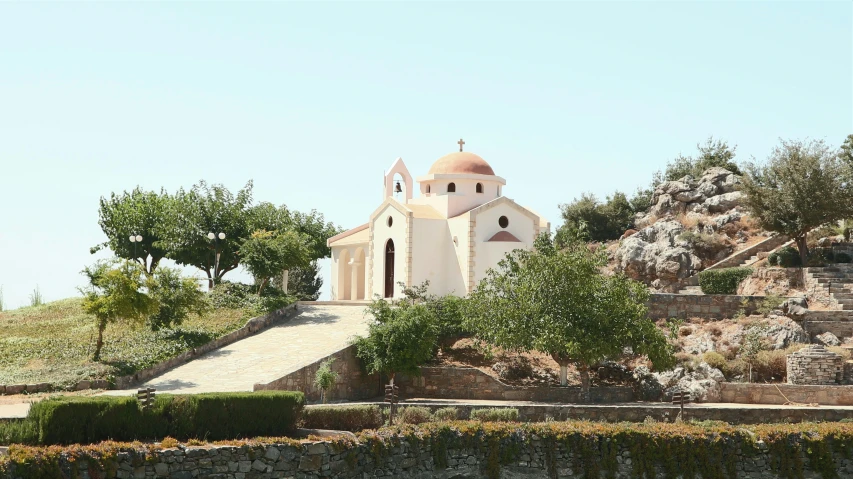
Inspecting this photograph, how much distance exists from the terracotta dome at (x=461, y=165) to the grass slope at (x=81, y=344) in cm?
1105

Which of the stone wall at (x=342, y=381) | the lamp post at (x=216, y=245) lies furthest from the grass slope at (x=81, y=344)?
the lamp post at (x=216, y=245)

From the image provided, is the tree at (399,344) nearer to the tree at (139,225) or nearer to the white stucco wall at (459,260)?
the white stucco wall at (459,260)

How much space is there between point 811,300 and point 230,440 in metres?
25.1

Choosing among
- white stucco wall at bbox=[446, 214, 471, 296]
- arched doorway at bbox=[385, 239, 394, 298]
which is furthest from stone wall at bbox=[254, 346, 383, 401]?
arched doorway at bbox=[385, 239, 394, 298]

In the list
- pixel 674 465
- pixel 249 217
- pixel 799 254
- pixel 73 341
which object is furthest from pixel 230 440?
pixel 799 254

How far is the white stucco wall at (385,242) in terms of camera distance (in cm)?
4081

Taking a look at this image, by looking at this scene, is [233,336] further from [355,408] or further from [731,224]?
[731,224]

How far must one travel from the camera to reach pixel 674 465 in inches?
968

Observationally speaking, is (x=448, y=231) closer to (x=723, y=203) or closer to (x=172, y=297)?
(x=172, y=297)

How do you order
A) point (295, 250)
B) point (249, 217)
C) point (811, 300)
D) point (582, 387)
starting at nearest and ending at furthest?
point (582, 387), point (811, 300), point (295, 250), point (249, 217)

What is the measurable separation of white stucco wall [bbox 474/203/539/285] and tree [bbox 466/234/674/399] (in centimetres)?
795

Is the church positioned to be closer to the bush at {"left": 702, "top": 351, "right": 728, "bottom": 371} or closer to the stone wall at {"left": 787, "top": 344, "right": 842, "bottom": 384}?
the bush at {"left": 702, "top": 351, "right": 728, "bottom": 371}

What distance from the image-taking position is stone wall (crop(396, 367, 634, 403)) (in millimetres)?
30609

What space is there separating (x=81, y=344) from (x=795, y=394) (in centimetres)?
2306
